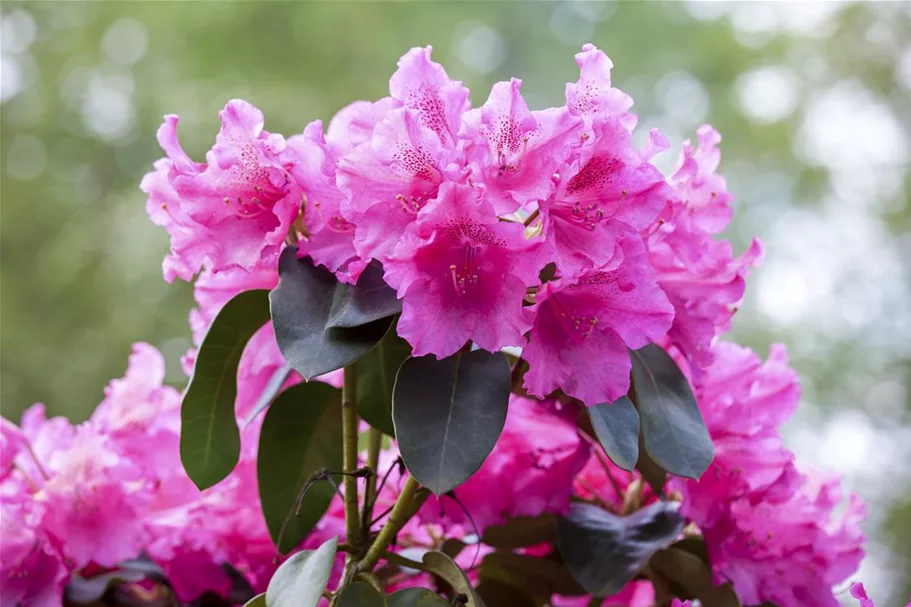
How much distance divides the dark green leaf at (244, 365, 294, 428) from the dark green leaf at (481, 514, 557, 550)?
0.19 m

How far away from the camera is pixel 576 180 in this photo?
1.79 ft

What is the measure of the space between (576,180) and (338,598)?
10.6 inches

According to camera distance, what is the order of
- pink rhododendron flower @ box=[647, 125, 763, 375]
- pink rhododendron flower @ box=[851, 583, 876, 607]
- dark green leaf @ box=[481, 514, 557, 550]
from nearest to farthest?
pink rhododendron flower @ box=[851, 583, 876, 607] → pink rhododendron flower @ box=[647, 125, 763, 375] → dark green leaf @ box=[481, 514, 557, 550]

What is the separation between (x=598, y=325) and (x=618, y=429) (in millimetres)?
66

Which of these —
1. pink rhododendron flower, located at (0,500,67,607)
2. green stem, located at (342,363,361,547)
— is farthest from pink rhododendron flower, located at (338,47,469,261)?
pink rhododendron flower, located at (0,500,67,607)

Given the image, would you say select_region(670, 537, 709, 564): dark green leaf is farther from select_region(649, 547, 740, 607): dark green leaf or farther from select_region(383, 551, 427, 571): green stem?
select_region(383, 551, 427, 571): green stem

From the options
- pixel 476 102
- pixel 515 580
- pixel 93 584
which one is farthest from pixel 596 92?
pixel 476 102

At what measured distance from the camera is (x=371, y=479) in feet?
2.10

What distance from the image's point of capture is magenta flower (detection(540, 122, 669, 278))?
0.53 meters

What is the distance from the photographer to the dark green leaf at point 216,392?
2.02 feet

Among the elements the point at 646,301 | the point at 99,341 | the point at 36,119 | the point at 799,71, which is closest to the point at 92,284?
the point at 99,341

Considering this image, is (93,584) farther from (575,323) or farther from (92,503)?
(575,323)

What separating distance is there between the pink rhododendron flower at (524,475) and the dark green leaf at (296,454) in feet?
0.29

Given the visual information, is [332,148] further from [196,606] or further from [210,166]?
[196,606]
